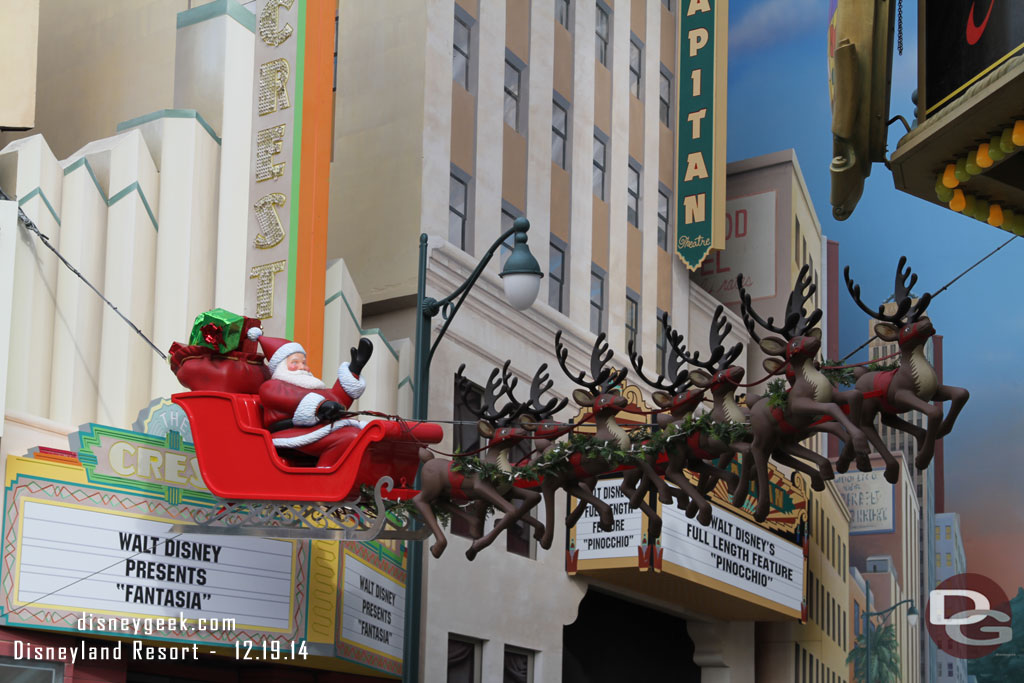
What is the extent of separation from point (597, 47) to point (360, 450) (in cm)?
1924

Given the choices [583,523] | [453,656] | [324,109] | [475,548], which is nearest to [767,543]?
[583,523]

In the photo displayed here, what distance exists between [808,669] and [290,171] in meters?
23.0

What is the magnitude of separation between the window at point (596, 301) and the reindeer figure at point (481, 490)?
1624cm

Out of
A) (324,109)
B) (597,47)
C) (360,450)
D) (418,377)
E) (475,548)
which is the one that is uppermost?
(597,47)

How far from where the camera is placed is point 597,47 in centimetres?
3017

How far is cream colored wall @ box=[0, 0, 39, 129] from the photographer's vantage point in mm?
16047

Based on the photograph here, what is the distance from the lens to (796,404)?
34.6ft

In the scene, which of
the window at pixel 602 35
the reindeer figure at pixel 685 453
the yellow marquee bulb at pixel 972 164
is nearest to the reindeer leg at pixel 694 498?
the reindeer figure at pixel 685 453

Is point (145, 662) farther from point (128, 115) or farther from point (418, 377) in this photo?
point (128, 115)

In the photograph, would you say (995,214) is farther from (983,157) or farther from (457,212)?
(457,212)

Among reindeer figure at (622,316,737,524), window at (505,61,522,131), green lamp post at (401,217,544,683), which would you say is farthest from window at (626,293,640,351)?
reindeer figure at (622,316,737,524)

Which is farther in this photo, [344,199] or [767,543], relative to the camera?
[767,543]

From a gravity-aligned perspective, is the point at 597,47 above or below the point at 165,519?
above

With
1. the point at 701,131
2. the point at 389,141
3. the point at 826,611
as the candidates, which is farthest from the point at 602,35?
the point at 826,611
